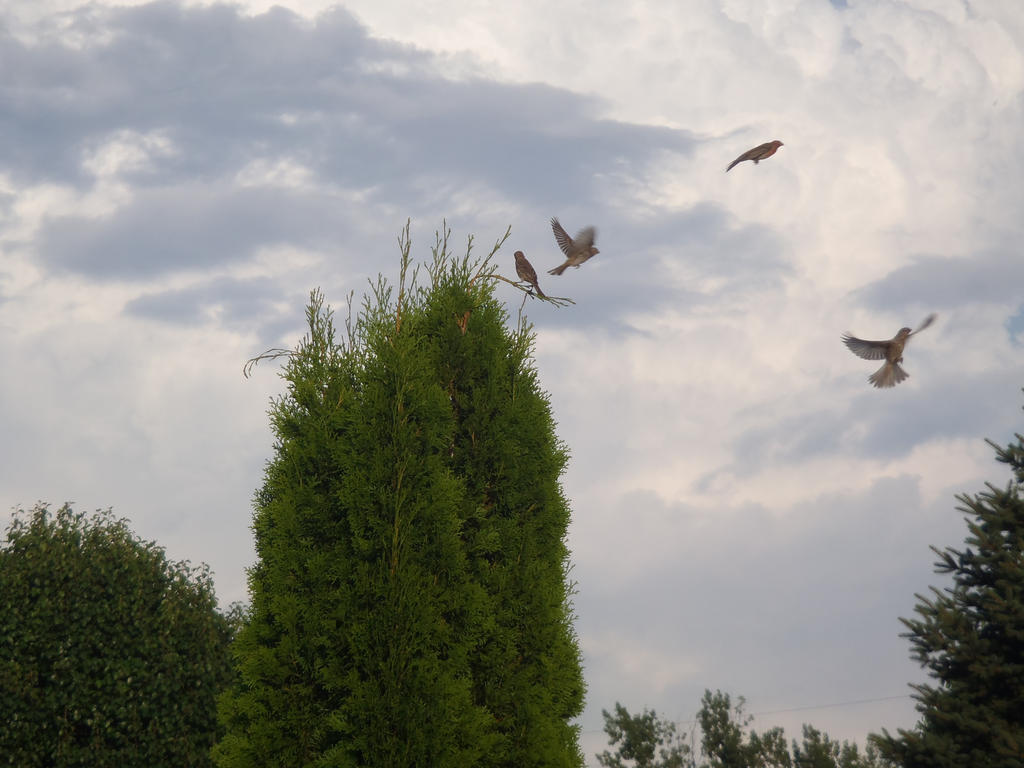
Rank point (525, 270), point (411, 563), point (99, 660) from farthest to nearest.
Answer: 1. point (99, 660)
2. point (525, 270)
3. point (411, 563)

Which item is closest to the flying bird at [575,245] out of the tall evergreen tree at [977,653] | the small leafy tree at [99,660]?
the tall evergreen tree at [977,653]

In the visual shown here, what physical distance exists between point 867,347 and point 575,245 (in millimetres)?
4470

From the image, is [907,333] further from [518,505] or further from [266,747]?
[266,747]

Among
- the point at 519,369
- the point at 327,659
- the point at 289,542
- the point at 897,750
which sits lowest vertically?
the point at 897,750

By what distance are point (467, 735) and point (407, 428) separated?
3.39 meters

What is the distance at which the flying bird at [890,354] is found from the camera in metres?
13.0

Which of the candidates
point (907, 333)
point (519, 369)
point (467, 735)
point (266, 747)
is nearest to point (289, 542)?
point (266, 747)

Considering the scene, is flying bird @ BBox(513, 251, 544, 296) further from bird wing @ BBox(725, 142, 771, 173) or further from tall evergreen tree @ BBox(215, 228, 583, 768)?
bird wing @ BBox(725, 142, 771, 173)

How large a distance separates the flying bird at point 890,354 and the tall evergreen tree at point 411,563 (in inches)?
186

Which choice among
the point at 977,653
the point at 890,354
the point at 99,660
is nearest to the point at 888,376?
the point at 890,354

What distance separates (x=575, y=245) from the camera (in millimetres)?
13438

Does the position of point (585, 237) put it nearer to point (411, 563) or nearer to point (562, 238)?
point (562, 238)

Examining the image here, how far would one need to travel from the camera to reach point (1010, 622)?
12.8 metres

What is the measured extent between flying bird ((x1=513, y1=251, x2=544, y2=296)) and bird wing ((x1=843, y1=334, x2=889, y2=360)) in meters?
4.67
